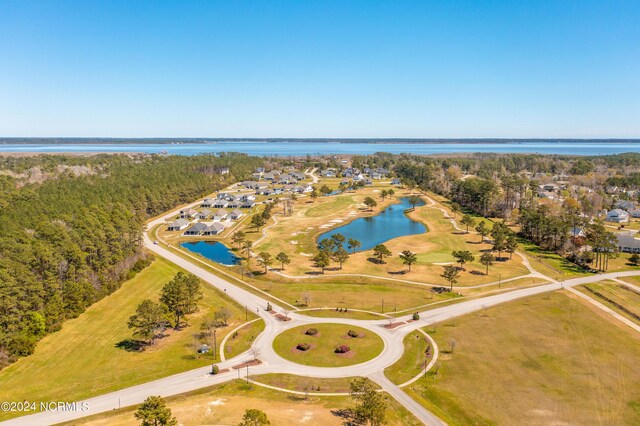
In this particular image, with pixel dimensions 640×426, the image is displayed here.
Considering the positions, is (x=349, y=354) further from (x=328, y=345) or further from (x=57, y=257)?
(x=57, y=257)

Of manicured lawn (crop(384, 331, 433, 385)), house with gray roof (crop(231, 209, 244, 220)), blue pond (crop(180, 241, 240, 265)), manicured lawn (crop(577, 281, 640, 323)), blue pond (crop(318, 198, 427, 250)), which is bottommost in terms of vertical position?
manicured lawn (crop(384, 331, 433, 385))

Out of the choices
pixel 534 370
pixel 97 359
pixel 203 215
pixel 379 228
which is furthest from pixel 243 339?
pixel 203 215

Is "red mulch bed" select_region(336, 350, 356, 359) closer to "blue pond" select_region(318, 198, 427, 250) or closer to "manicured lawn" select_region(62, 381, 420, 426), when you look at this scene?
"manicured lawn" select_region(62, 381, 420, 426)

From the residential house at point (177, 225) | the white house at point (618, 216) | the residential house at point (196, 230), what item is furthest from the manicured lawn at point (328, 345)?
the white house at point (618, 216)

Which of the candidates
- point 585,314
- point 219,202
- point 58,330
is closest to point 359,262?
point 585,314

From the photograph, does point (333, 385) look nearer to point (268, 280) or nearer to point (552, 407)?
point (552, 407)

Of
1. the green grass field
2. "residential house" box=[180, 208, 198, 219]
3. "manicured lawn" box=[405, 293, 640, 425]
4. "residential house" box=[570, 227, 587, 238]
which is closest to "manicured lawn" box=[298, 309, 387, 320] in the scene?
"manicured lawn" box=[405, 293, 640, 425]
